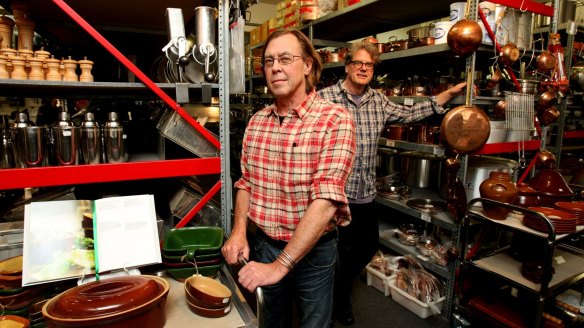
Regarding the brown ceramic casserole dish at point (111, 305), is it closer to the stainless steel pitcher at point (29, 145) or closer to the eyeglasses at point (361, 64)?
the stainless steel pitcher at point (29, 145)

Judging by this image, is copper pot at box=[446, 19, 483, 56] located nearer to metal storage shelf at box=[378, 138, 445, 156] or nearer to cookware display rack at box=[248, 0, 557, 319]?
cookware display rack at box=[248, 0, 557, 319]

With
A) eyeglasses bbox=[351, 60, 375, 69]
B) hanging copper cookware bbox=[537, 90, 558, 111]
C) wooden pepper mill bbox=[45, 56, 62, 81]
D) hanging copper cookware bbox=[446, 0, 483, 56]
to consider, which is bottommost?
hanging copper cookware bbox=[537, 90, 558, 111]

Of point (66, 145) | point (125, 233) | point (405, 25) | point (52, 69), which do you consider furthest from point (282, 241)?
point (405, 25)

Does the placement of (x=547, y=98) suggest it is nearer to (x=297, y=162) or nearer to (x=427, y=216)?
(x=427, y=216)

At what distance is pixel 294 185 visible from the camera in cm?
145

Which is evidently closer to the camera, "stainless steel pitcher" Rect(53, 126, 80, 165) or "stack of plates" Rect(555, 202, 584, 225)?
"stainless steel pitcher" Rect(53, 126, 80, 165)

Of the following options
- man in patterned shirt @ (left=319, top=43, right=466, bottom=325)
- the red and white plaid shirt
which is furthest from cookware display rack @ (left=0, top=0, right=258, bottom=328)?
man in patterned shirt @ (left=319, top=43, right=466, bottom=325)

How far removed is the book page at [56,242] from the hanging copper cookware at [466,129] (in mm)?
1966

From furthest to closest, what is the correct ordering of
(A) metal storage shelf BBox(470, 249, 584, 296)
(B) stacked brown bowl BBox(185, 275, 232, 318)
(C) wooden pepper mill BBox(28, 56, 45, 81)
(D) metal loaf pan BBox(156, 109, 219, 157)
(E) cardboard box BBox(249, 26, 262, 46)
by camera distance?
(E) cardboard box BBox(249, 26, 262, 46) → (A) metal storage shelf BBox(470, 249, 584, 296) → (D) metal loaf pan BBox(156, 109, 219, 157) → (C) wooden pepper mill BBox(28, 56, 45, 81) → (B) stacked brown bowl BBox(185, 275, 232, 318)

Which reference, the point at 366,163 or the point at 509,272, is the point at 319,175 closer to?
the point at 366,163

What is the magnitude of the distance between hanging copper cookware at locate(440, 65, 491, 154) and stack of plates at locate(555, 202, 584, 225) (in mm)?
558

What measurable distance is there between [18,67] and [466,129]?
7.54ft

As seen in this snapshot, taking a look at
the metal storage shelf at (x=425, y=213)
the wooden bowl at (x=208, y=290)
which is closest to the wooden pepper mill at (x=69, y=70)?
the wooden bowl at (x=208, y=290)

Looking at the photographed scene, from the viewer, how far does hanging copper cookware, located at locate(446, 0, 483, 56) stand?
207 centimetres
